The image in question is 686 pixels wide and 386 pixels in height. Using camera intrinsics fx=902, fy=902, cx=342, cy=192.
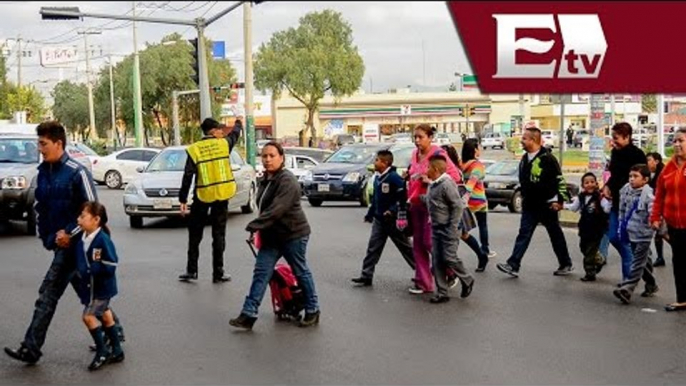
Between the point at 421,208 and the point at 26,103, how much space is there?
6270 centimetres

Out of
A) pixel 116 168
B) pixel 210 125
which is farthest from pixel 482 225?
pixel 116 168

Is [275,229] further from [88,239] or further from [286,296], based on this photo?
[88,239]

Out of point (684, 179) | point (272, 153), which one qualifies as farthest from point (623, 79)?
point (684, 179)

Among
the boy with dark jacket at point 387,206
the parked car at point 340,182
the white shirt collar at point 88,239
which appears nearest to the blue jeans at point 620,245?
the boy with dark jacket at point 387,206

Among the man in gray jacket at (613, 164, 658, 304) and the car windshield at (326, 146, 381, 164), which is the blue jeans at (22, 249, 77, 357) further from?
the car windshield at (326, 146, 381, 164)

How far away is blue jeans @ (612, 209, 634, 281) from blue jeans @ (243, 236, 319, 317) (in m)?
3.52

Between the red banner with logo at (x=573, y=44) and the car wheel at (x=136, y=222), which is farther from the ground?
the red banner with logo at (x=573, y=44)

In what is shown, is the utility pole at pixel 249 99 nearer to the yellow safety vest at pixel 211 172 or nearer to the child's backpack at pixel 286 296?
the yellow safety vest at pixel 211 172

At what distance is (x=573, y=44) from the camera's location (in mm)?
3346

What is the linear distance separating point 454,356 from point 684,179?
9.94ft

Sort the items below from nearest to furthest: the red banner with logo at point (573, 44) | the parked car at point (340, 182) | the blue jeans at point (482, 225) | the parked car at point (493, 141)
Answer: the red banner with logo at point (573, 44) < the blue jeans at point (482, 225) < the parked car at point (340, 182) < the parked car at point (493, 141)

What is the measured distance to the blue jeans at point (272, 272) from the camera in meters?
7.57

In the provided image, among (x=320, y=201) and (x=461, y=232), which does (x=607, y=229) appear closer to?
(x=461, y=232)

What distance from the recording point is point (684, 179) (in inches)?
325
